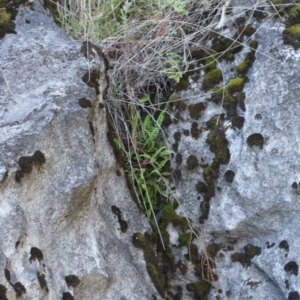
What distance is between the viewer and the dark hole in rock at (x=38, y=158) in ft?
8.55

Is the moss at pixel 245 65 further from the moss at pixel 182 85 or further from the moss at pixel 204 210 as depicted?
the moss at pixel 204 210

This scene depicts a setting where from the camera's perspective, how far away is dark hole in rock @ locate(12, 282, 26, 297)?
2465 millimetres

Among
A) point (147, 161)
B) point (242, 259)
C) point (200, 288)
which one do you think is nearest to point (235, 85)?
point (147, 161)

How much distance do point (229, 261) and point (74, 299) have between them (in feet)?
2.39

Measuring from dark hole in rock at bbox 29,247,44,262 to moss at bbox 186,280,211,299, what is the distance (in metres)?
0.73

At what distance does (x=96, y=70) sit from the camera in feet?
9.38

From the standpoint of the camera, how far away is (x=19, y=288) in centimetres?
A: 247

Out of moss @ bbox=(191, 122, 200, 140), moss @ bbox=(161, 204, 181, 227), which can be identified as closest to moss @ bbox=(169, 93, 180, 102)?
moss @ bbox=(191, 122, 200, 140)

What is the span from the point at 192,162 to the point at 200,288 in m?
0.57

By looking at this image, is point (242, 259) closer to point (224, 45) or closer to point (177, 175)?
point (177, 175)

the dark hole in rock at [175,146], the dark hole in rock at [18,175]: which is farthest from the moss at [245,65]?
the dark hole in rock at [18,175]

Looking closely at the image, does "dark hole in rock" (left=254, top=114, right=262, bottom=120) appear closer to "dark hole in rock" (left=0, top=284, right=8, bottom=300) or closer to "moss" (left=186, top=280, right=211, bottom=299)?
"moss" (left=186, top=280, right=211, bottom=299)

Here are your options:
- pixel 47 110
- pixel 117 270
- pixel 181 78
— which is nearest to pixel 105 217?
pixel 117 270

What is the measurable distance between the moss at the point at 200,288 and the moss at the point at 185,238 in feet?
0.60
